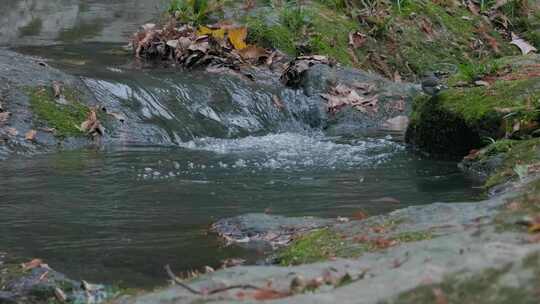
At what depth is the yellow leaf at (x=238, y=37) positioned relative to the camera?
13.2 metres

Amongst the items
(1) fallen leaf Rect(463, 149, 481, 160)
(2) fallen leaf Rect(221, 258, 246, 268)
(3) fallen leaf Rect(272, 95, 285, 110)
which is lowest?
(3) fallen leaf Rect(272, 95, 285, 110)

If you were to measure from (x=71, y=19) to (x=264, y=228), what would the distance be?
12.1 meters

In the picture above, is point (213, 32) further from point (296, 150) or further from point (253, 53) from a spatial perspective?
point (296, 150)

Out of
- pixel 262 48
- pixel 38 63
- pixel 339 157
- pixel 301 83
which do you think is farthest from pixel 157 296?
pixel 262 48

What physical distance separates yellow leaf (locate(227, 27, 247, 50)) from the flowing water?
1.07 meters

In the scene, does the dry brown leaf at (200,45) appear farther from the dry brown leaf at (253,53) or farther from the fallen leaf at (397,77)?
the fallen leaf at (397,77)

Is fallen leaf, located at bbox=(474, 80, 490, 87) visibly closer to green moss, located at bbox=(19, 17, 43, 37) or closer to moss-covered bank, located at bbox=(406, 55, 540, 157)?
moss-covered bank, located at bbox=(406, 55, 540, 157)

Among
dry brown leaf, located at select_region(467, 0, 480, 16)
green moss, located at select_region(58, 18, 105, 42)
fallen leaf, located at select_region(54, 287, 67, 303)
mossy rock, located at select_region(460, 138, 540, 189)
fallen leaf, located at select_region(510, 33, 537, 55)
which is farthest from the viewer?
dry brown leaf, located at select_region(467, 0, 480, 16)

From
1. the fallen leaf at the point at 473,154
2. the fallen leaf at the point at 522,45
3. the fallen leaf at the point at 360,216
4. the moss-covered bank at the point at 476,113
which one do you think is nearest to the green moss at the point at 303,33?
the fallen leaf at the point at 522,45

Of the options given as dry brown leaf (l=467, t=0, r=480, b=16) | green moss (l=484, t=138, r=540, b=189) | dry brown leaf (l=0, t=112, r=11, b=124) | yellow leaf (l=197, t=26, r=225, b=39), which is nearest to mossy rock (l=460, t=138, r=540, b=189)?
green moss (l=484, t=138, r=540, b=189)

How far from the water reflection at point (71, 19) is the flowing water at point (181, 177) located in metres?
1.75

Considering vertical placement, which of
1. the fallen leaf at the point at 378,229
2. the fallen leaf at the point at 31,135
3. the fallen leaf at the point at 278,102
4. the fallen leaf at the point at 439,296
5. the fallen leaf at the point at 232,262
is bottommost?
the fallen leaf at the point at 278,102

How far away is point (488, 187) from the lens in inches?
268

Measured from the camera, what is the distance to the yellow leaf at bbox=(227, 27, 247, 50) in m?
13.2
